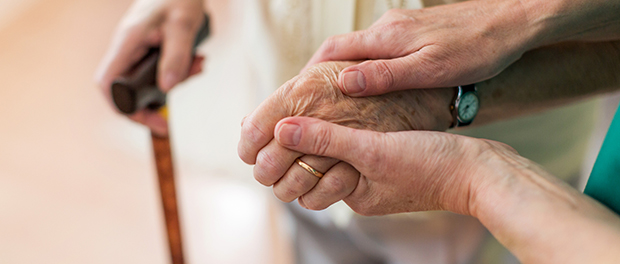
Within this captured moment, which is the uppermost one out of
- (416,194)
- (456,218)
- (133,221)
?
(416,194)

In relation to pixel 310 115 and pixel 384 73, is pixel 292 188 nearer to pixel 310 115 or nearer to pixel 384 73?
pixel 310 115

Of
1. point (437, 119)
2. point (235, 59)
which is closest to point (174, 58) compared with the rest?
point (437, 119)

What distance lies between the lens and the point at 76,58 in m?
1.73

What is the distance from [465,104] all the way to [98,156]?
1.75 meters

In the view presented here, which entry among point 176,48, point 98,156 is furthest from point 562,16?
point 98,156

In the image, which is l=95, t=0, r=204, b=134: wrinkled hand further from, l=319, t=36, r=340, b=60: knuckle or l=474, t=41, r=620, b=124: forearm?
l=474, t=41, r=620, b=124: forearm

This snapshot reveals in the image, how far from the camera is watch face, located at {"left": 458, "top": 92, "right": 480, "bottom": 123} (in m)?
0.66

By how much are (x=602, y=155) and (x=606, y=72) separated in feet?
1.06

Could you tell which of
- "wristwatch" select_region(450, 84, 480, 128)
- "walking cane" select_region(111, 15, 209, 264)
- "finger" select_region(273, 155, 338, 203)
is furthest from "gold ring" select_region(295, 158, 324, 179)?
"walking cane" select_region(111, 15, 209, 264)

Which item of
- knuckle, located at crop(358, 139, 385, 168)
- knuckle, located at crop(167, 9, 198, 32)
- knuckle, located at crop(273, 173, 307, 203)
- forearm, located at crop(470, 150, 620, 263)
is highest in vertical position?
knuckle, located at crop(167, 9, 198, 32)

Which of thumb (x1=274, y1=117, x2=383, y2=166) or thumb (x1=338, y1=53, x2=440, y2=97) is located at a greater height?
thumb (x1=338, y1=53, x2=440, y2=97)

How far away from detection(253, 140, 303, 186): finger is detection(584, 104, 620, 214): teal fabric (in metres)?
0.39

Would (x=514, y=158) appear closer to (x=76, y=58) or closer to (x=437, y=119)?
(x=437, y=119)

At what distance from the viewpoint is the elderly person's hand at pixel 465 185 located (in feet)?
1.39
